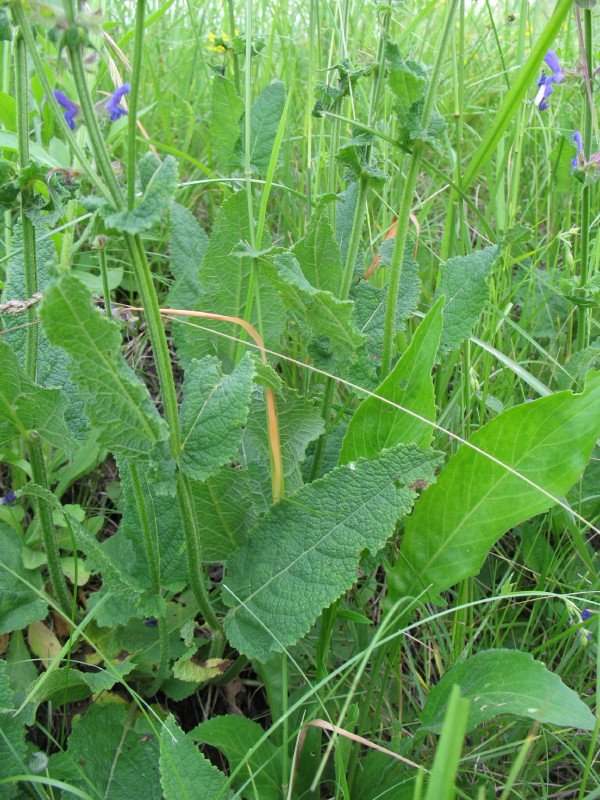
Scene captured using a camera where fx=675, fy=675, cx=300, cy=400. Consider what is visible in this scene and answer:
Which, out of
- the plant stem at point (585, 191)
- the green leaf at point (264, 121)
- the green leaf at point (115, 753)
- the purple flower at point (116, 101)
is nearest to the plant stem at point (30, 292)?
the purple flower at point (116, 101)

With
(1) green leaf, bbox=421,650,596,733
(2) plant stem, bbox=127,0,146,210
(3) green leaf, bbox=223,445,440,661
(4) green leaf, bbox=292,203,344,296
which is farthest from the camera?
(4) green leaf, bbox=292,203,344,296

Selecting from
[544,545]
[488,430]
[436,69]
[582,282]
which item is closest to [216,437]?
[488,430]

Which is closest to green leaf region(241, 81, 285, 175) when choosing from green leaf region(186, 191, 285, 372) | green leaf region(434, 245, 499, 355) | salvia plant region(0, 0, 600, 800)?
salvia plant region(0, 0, 600, 800)

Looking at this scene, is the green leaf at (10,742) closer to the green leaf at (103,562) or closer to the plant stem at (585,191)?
the green leaf at (103,562)

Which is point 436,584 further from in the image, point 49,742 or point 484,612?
point 49,742

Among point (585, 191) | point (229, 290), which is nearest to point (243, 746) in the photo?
point (229, 290)

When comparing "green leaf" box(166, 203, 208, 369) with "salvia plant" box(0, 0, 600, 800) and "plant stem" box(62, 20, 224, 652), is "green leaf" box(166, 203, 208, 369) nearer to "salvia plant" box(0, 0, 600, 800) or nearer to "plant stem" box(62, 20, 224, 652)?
"salvia plant" box(0, 0, 600, 800)
